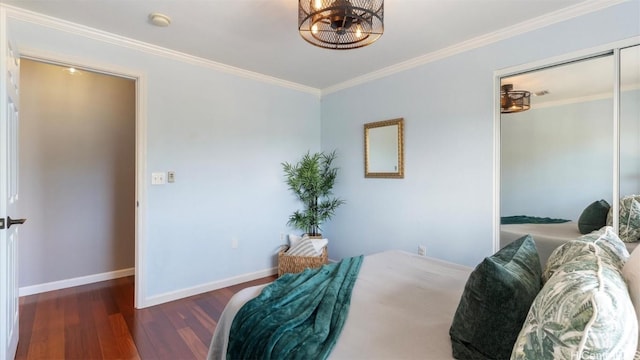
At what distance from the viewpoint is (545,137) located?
7.68 feet

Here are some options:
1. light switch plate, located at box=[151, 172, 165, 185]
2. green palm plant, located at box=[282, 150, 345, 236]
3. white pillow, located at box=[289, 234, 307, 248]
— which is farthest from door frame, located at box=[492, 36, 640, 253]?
light switch plate, located at box=[151, 172, 165, 185]

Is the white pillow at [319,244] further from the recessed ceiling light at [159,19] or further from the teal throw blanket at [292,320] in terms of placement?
the recessed ceiling light at [159,19]

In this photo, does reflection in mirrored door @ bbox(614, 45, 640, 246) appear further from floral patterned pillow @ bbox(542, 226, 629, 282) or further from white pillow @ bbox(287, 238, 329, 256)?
white pillow @ bbox(287, 238, 329, 256)

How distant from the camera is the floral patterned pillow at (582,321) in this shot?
634 mm

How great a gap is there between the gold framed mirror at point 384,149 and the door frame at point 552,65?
91 centimetres

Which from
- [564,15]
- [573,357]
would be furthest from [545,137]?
[573,357]

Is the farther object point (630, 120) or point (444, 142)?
point (444, 142)

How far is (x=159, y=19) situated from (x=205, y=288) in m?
2.47

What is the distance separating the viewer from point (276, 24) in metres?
2.35

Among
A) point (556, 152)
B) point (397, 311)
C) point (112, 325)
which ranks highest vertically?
point (556, 152)

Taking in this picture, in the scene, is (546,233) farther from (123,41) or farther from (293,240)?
(123,41)

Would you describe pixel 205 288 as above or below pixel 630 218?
below

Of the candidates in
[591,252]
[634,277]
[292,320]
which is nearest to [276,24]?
[292,320]

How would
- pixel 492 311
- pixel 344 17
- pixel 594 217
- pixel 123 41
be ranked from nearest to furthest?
1. pixel 492 311
2. pixel 344 17
3. pixel 594 217
4. pixel 123 41
